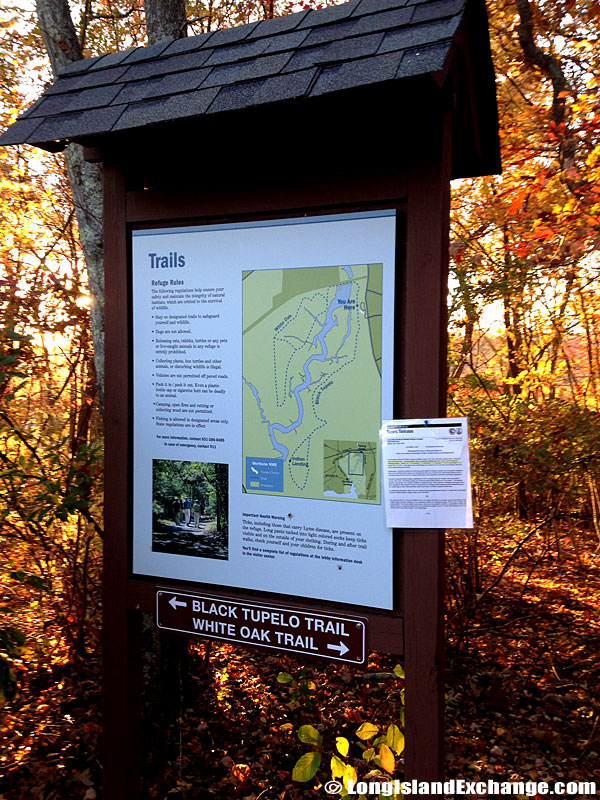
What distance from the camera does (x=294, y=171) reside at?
2.27 m

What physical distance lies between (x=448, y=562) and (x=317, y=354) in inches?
104

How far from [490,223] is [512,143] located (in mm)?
1464

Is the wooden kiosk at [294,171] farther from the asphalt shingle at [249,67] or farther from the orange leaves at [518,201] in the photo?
the orange leaves at [518,201]

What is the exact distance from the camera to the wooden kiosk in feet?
6.49

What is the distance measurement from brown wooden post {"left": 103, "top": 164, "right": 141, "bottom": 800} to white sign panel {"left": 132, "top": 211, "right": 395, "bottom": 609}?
2.5 inches

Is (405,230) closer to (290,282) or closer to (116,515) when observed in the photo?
(290,282)

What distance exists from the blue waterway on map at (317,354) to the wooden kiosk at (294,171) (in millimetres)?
167

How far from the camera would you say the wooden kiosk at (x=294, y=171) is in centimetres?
198

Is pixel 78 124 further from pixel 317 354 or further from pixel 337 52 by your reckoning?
pixel 317 354

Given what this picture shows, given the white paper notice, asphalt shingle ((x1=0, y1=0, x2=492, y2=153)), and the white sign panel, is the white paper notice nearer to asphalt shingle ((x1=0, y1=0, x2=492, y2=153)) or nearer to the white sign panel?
the white sign panel

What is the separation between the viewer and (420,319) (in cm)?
207

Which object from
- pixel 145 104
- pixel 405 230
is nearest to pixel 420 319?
pixel 405 230
